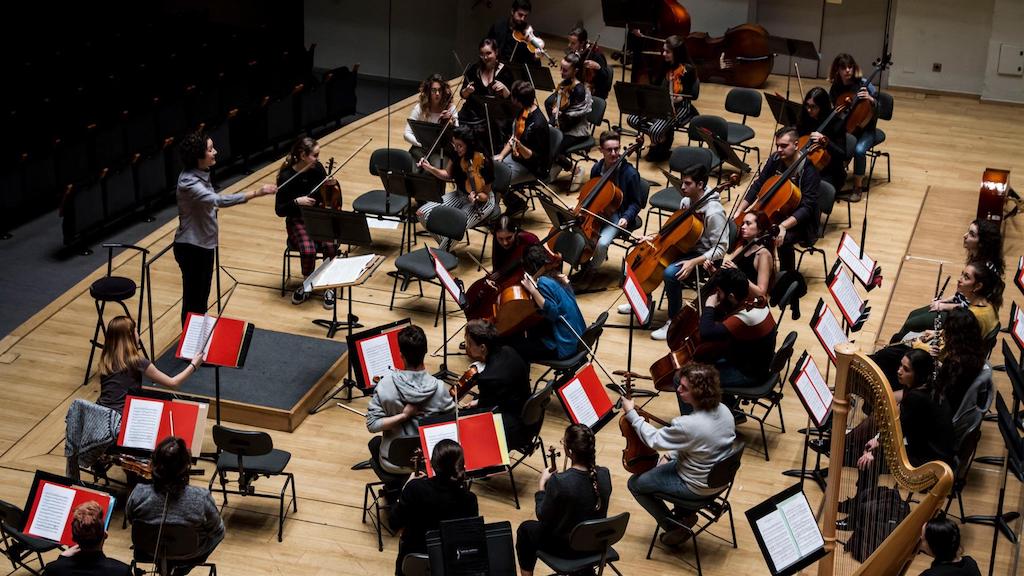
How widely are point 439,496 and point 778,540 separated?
4.91 ft

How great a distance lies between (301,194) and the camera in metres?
8.70

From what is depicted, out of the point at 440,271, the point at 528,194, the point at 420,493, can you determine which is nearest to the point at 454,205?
Answer: the point at 528,194

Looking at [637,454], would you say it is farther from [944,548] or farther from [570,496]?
[944,548]

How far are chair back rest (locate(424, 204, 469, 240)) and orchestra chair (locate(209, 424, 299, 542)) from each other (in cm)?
252

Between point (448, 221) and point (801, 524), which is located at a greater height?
point (448, 221)

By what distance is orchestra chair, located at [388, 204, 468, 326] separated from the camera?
8398mm

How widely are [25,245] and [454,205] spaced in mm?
4928

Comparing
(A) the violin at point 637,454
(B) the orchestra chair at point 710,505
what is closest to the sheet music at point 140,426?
(A) the violin at point 637,454

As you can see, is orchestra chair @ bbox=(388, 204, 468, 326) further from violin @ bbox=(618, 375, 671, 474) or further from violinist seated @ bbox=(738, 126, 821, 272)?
violin @ bbox=(618, 375, 671, 474)

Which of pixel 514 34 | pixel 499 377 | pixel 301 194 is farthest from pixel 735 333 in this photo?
pixel 514 34

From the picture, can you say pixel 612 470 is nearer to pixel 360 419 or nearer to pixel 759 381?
pixel 759 381

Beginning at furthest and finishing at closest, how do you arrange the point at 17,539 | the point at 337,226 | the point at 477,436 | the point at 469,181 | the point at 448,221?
the point at 469,181
the point at 448,221
the point at 337,226
the point at 477,436
the point at 17,539

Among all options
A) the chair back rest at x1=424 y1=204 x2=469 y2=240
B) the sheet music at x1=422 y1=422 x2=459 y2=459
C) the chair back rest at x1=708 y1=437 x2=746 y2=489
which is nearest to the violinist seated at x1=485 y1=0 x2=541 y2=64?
the chair back rest at x1=424 y1=204 x2=469 y2=240

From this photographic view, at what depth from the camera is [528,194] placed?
10.8 metres
